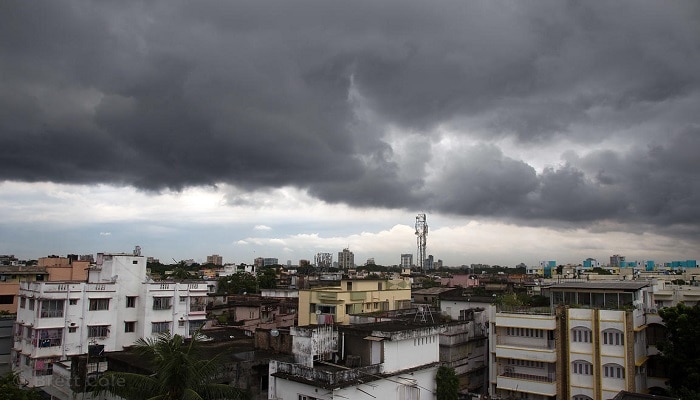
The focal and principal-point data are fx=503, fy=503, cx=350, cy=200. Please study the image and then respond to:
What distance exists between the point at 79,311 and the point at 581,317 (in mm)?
38083

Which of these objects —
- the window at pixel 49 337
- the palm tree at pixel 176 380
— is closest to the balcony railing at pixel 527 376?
the palm tree at pixel 176 380

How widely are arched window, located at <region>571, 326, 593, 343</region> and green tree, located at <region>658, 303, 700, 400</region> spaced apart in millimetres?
4256

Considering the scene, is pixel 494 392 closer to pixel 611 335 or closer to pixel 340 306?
pixel 611 335

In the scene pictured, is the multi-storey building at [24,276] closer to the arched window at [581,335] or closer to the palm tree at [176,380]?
the palm tree at [176,380]

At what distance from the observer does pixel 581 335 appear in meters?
35.5

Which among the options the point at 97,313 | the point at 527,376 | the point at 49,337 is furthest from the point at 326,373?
the point at 49,337

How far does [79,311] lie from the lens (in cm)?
3994

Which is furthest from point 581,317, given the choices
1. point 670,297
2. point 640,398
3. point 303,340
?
point 670,297

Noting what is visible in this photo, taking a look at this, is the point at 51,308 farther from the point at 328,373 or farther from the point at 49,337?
the point at 328,373

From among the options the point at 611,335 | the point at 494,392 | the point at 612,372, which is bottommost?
the point at 494,392

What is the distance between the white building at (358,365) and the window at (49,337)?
20810 mm

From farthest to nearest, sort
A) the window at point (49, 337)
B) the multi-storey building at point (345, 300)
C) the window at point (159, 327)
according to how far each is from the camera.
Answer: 1. the multi-storey building at point (345, 300)
2. the window at point (159, 327)
3. the window at point (49, 337)

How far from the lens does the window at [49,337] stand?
37.7 m

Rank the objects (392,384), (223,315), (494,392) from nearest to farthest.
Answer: (392,384) < (494,392) < (223,315)
